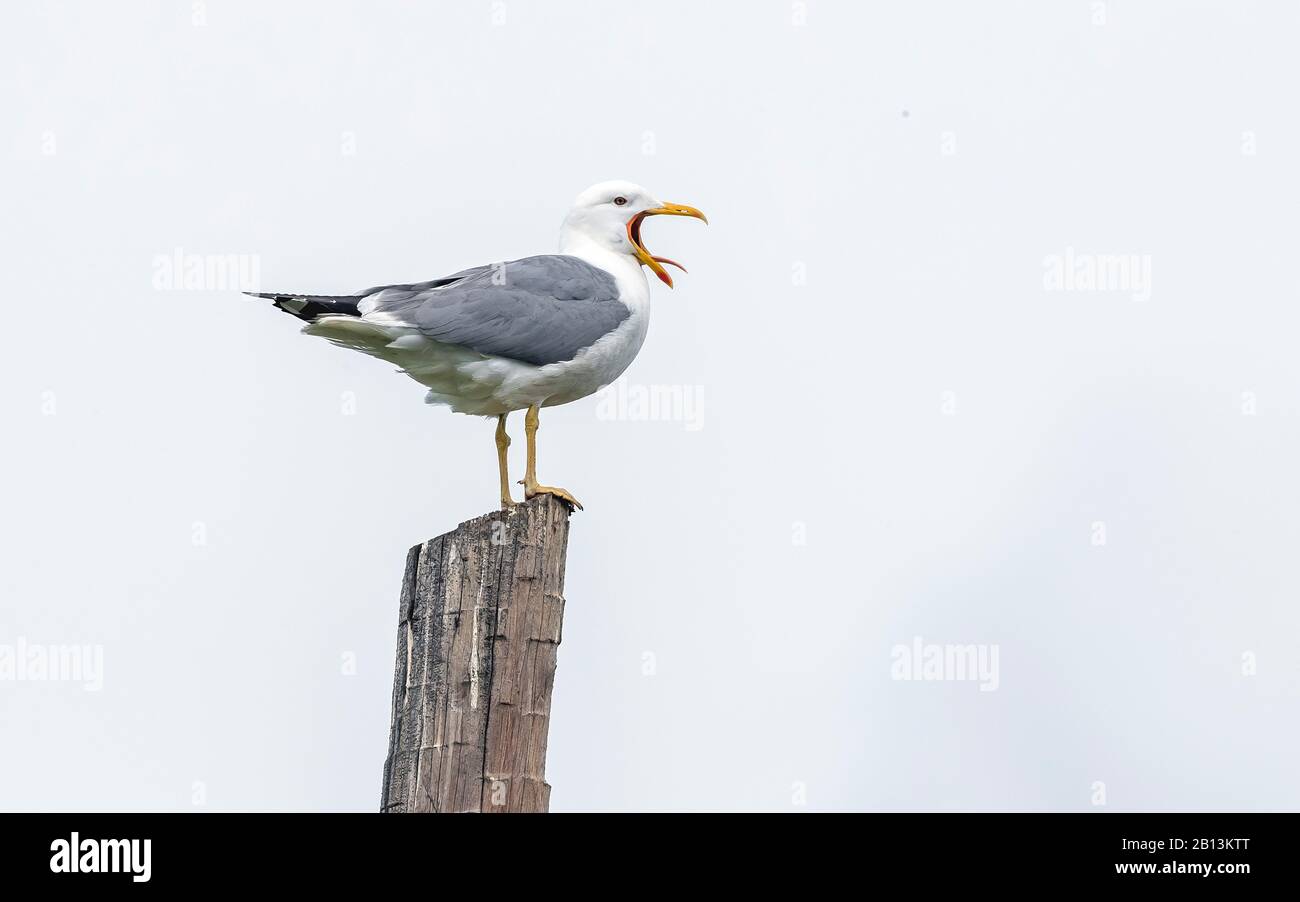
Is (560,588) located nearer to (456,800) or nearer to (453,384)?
(456,800)

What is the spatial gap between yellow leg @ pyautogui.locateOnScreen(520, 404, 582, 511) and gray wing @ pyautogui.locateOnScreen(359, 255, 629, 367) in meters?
0.52

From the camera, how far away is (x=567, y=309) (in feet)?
34.7

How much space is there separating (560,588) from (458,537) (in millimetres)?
510

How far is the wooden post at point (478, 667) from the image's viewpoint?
6.91 m

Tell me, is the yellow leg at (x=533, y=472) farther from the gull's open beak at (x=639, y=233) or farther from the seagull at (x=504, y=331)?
the gull's open beak at (x=639, y=233)

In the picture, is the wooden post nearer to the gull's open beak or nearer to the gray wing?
the gray wing

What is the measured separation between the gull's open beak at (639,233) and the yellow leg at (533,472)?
64.2 inches

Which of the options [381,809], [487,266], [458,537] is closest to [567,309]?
[487,266]

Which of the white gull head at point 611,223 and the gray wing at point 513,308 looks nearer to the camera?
the gray wing at point 513,308

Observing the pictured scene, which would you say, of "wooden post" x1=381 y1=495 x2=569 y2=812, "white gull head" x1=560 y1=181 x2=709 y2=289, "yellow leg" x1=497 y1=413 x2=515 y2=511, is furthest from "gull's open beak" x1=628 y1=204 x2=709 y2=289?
"wooden post" x1=381 y1=495 x2=569 y2=812

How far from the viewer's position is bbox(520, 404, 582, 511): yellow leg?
10070 millimetres

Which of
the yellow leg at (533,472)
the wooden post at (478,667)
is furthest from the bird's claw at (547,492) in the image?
the wooden post at (478,667)

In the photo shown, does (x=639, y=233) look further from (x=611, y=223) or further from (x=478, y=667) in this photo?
(x=478, y=667)

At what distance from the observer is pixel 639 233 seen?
11.9m
